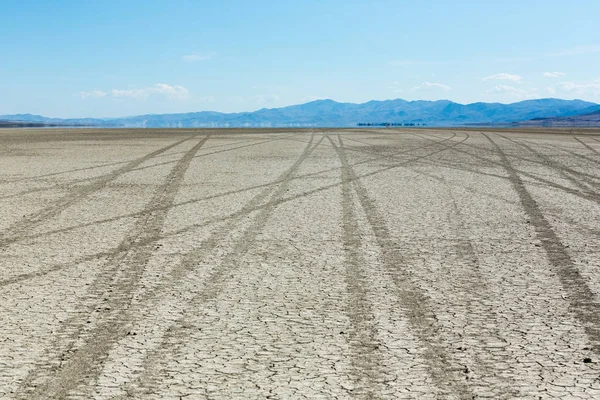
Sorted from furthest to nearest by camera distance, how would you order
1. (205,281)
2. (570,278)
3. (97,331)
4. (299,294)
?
(570,278) < (205,281) < (299,294) < (97,331)

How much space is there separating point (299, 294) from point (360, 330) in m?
1.05

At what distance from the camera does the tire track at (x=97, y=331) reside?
3.73 metres

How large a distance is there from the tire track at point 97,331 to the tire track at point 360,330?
1.56 metres

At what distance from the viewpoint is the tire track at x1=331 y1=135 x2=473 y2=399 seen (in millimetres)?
3777

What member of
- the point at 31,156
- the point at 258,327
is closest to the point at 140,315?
the point at 258,327

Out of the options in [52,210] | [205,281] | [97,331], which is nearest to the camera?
[97,331]

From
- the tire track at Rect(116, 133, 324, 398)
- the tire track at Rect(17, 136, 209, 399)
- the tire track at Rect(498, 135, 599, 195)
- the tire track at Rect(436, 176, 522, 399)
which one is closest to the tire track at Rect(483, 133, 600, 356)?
the tire track at Rect(436, 176, 522, 399)

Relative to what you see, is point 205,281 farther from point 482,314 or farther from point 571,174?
point 571,174

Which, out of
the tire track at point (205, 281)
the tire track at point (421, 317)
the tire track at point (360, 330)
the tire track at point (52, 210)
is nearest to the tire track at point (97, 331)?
the tire track at point (205, 281)

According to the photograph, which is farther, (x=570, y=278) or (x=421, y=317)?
(x=570, y=278)

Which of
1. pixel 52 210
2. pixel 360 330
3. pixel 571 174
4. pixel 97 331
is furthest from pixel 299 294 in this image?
pixel 571 174

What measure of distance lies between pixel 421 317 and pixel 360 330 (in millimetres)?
569

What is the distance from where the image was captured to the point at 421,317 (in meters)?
4.93

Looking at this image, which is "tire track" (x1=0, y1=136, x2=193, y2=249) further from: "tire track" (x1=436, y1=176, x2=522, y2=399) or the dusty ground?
"tire track" (x1=436, y1=176, x2=522, y2=399)
